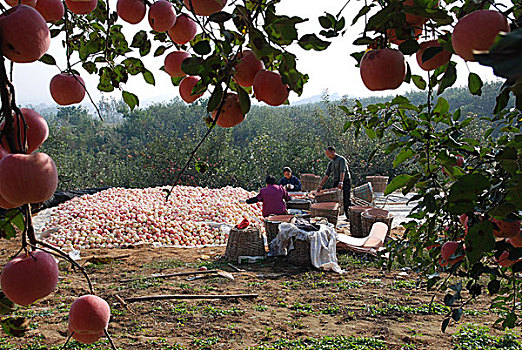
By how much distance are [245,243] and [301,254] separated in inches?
29.7

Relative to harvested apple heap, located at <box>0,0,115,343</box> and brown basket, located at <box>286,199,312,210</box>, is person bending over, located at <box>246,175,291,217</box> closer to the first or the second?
brown basket, located at <box>286,199,312,210</box>

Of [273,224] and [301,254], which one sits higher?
[273,224]

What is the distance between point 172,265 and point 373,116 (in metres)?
4.40

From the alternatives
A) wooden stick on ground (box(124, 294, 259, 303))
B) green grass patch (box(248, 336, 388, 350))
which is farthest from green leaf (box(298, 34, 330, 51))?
wooden stick on ground (box(124, 294, 259, 303))

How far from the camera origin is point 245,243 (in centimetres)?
551

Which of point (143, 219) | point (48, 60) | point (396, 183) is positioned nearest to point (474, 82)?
point (396, 183)

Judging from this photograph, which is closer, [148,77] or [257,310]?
[148,77]

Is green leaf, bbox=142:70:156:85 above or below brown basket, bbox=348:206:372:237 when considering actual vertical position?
above

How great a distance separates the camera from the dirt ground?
3217mm

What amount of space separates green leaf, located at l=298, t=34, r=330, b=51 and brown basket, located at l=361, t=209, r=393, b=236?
19.0 ft

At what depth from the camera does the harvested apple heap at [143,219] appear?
6570 millimetres

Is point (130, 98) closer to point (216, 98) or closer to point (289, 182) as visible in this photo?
point (216, 98)

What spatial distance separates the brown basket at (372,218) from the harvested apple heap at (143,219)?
7.40 feet

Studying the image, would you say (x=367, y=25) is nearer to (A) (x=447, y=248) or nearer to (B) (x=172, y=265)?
(A) (x=447, y=248)
